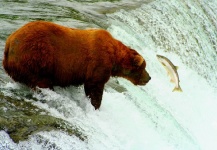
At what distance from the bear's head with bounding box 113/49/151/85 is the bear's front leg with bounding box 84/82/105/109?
0.39 metres

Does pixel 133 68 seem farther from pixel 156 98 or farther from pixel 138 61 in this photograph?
pixel 156 98

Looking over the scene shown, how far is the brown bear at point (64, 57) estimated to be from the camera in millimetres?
4285

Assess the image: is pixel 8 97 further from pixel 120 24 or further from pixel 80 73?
pixel 120 24

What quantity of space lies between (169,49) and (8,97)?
5.13 m

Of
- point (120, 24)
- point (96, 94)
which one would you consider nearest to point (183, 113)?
point (120, 24)

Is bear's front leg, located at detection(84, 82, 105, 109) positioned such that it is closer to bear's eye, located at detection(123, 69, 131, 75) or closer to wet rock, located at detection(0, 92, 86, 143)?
bear's eye, located at detection(123, 69, 131, 75)

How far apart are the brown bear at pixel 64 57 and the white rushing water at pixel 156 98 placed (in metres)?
0.15

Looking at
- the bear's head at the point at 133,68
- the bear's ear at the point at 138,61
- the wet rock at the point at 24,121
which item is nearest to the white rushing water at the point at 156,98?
the wet rock at the point at 24,121

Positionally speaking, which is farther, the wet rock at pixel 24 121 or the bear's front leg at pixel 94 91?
the bear's front leg at pixel 94 91

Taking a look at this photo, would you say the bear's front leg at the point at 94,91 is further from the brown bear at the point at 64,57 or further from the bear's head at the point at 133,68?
the bear's head at the point at 133,68

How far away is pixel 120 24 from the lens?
7.84 meters

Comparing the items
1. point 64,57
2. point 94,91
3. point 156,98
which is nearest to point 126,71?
point 94,91

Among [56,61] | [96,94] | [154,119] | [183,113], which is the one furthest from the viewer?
[183,113]

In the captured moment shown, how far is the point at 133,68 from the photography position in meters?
5.20
